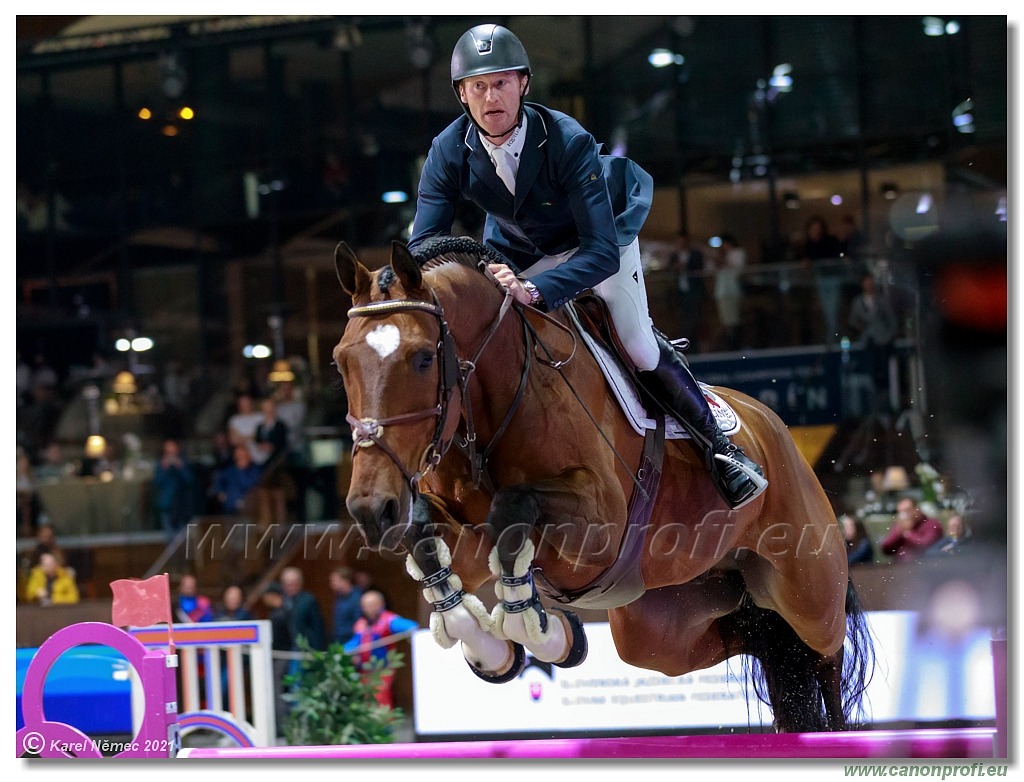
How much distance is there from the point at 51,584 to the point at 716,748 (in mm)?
6573

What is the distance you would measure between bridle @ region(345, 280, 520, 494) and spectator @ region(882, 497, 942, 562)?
382cm

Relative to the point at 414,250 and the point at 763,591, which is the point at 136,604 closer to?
the point at 414,250

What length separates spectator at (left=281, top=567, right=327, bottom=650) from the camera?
681cm

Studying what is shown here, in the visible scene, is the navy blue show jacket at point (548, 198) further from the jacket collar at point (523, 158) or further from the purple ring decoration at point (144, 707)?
the purple ring decoration at point (144, 707)

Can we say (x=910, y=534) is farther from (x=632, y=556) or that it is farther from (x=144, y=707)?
(x=144, y=707)

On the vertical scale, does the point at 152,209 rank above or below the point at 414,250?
above

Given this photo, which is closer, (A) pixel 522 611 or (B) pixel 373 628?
(A) pixel 522 611

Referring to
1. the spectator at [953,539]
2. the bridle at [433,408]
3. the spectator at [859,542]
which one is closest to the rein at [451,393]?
the bridle at [433,408]

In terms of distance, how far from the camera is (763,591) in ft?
12.5

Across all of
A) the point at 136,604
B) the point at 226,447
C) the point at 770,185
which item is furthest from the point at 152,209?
the point at 136,604

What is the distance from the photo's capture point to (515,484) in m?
2.80

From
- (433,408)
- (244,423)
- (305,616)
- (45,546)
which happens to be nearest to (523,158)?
(433,408)

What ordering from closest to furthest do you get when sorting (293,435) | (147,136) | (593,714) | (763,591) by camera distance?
(763,591) < (593,714) < (293,435) < (147,136)

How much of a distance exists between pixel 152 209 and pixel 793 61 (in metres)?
5.85
